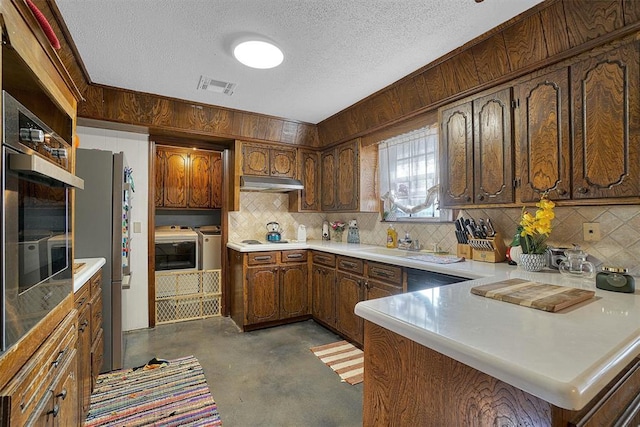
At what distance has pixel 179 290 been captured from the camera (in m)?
3.84

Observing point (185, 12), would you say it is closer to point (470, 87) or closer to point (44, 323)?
point (44, 323)

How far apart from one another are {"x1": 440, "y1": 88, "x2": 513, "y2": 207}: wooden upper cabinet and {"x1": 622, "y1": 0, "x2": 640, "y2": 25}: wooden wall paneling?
0.61 meters

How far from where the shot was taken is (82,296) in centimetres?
165

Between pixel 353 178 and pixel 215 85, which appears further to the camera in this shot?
pixel 353 178

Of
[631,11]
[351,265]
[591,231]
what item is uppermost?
[631,11]

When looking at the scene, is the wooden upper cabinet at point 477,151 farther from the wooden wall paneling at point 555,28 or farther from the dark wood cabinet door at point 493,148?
the wooden wall paneling at point 555,28

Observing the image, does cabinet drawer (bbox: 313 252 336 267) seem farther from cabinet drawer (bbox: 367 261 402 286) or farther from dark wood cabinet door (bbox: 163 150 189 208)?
dark wood cabinet door (bbox: 163 150 189 208)

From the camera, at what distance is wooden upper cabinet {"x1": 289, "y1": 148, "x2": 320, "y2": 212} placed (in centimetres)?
397

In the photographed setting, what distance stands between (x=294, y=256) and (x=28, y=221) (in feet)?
8.86

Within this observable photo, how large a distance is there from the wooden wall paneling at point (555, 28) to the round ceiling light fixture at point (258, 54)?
1.60 m

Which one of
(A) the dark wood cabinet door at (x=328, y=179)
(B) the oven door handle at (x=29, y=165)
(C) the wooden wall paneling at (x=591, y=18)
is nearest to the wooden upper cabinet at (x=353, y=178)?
(A) the dark wood cabinet door at (x=328, y=179)

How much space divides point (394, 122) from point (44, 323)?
9.31 feet

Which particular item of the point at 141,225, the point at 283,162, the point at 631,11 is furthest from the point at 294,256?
the point at 631,11

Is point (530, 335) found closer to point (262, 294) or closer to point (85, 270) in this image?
point (85, 270)
